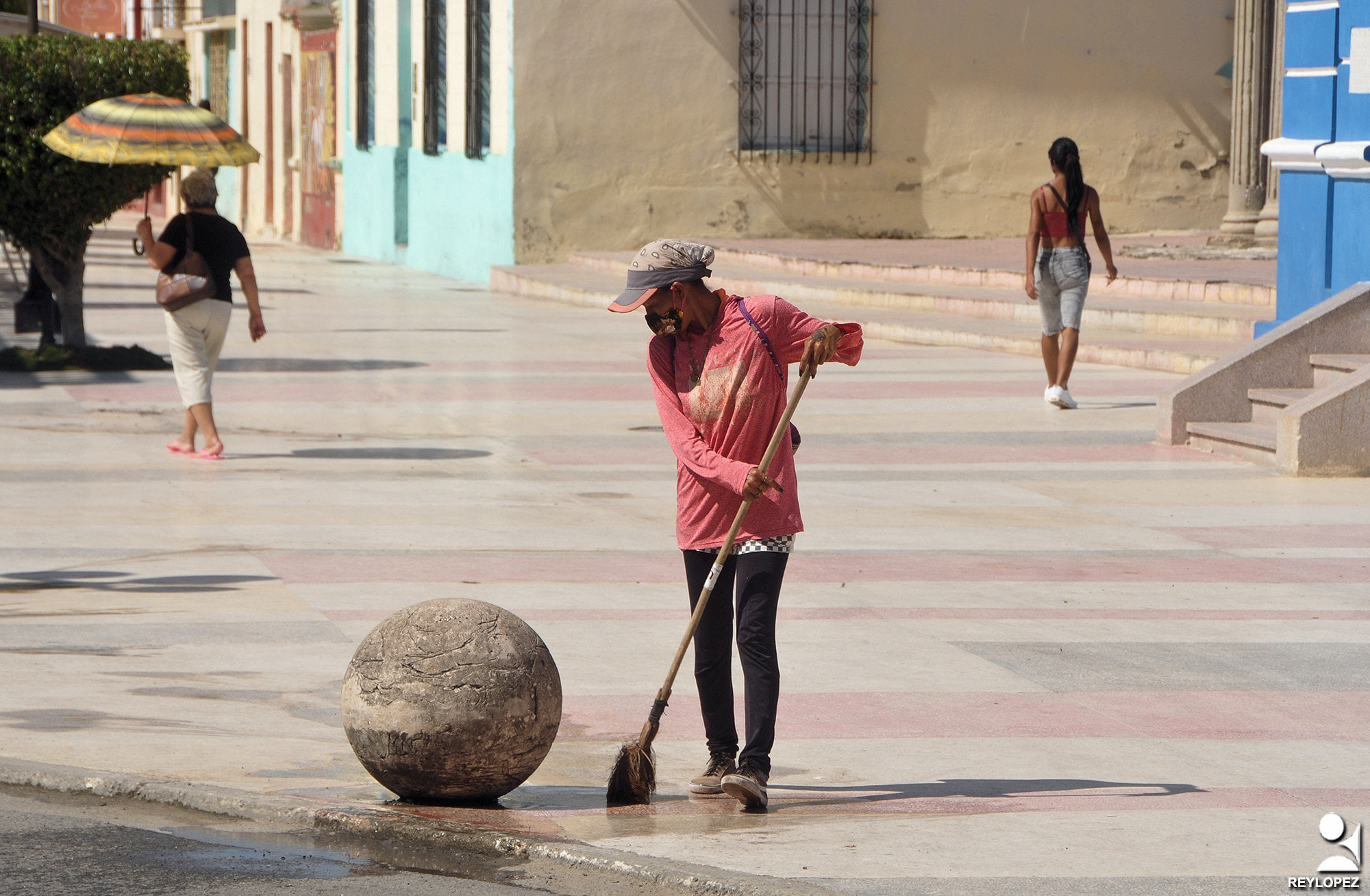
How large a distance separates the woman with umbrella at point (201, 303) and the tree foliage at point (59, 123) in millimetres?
3555

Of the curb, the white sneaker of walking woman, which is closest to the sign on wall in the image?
the white sneaker of walking woman

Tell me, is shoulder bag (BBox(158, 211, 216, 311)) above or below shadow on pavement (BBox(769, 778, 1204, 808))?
above

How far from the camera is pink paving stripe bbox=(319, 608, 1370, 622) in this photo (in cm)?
805

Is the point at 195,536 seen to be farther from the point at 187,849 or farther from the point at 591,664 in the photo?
the point at 187,849

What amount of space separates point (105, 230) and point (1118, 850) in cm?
3799

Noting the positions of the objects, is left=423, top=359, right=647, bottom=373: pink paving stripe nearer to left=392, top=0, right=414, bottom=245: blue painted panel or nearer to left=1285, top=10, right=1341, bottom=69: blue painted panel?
left=1285, top=10, right=1341, bottom=69: blue painted panel

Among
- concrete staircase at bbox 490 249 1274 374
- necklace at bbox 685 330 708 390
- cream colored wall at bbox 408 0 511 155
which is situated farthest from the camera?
cream colored wall at bbox 408 0 511 155

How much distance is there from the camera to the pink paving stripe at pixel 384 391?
15250 mm

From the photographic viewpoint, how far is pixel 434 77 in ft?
97.8

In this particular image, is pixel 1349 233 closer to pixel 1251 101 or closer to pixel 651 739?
pixel 1251 101

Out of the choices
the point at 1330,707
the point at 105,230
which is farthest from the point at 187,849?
the point at 105,230

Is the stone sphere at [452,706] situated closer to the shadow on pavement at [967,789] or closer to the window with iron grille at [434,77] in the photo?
the shadow on pavement at [967,789]

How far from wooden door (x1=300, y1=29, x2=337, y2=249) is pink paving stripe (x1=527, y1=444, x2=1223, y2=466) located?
24402 mm

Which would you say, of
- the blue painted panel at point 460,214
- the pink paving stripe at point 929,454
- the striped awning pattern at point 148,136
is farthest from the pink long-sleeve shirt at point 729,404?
the blue painted panel at point 460,214
